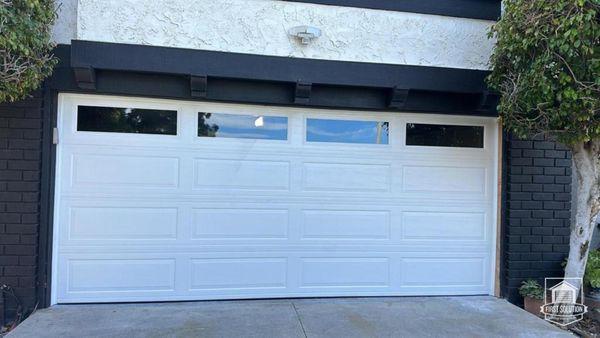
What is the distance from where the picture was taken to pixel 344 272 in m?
5.20

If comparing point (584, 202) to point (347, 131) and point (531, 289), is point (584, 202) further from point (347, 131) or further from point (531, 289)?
point (347, 131)

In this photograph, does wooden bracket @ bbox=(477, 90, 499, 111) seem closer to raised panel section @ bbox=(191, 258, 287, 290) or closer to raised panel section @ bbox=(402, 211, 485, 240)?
raised panel section @ bbox=(402, 211, 485, 240)

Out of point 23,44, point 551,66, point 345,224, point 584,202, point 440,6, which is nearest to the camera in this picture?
point 23,44

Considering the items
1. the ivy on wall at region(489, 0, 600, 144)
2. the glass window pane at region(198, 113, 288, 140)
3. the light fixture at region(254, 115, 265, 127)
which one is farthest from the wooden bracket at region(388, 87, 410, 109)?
the light fixture at region(254, 115, 265, 127)

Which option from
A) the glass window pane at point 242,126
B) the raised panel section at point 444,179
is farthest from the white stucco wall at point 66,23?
the raised panel section at point 444,179

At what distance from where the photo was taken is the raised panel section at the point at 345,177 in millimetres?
5145

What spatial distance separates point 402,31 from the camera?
499 centimetres

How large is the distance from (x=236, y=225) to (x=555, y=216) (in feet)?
13.0

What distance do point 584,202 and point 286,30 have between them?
369 cm

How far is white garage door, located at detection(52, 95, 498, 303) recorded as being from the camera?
4734 millimetres

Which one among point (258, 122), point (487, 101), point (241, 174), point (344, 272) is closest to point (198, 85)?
point (258, 122)

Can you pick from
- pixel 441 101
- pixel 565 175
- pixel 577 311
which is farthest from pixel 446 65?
pixel 577 311

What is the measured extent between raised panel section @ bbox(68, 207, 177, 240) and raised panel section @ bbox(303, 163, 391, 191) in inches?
64.2

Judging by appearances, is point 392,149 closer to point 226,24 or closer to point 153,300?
point 226,24
